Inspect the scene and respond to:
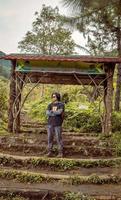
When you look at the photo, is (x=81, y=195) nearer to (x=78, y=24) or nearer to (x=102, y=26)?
(x=78, y=24)

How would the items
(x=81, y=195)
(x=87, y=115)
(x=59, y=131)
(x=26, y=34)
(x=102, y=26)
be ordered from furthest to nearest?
1. (x=26, y=34)
2. (x=102, y=26)
3. (x=87, y=115)
4. (x=59, y=131)
5. (x=81, y=195)

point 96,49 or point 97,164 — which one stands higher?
point 96,49

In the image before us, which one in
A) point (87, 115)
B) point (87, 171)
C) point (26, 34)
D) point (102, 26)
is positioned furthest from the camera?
point (26, 34)

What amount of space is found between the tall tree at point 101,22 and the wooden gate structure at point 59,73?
76.8 inches

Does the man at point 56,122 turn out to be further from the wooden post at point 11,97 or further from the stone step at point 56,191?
the wooden post at point 11,97

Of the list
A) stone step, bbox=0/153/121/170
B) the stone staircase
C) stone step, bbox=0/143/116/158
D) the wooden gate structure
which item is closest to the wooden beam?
the wooden gate structure

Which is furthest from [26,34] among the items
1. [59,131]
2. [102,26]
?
[59,131]

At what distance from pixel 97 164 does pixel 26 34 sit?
26124mm

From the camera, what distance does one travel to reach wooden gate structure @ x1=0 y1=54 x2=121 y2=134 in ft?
45.5

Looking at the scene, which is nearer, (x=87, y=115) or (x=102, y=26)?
(x=87, y=115)

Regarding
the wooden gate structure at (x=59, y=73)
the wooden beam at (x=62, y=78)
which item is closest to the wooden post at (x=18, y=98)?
the wooden gate structure at (x=59, y=73)

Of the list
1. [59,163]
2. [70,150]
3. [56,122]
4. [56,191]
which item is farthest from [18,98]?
[56,191]

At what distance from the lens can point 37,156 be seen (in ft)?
39.1

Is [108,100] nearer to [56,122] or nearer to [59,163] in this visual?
[56,122]
